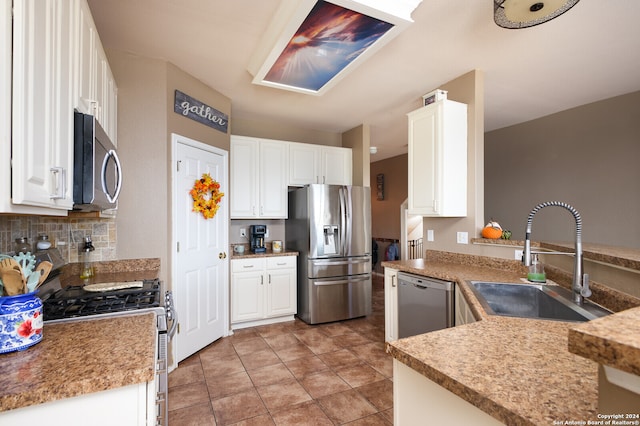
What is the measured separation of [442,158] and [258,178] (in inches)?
87.5

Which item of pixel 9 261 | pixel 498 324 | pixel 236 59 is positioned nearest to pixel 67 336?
pixel 9 261

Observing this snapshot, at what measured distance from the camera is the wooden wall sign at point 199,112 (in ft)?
9.00

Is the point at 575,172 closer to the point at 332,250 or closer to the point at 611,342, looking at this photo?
the point at 332,250

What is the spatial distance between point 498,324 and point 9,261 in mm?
1782

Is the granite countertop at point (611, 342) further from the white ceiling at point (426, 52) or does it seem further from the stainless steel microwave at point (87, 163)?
the white ceiling at point (426, 52)

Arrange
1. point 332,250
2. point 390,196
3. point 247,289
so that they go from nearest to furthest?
point 247,289, point 332,250, point 390,196

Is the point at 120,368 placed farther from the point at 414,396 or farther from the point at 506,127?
the point at 506,127

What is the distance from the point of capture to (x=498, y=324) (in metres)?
1.21

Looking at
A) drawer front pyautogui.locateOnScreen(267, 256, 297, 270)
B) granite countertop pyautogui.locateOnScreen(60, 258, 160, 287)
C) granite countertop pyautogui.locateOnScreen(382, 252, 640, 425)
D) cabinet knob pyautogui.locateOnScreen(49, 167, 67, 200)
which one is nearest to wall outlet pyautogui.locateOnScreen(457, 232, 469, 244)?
granite countertop pyautogui.locateOnScreen(382, 252, 640, 425)

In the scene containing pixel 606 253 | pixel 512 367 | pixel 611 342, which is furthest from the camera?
pixel 606 253

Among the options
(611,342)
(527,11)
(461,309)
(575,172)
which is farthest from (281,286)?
(575,172)

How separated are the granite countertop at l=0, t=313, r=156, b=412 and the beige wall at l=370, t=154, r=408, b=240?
5.88m

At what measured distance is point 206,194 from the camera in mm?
3072

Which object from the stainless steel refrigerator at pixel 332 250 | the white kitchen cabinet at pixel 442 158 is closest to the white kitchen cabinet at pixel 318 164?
the stainless steel refrigerator at pixel 332 250
